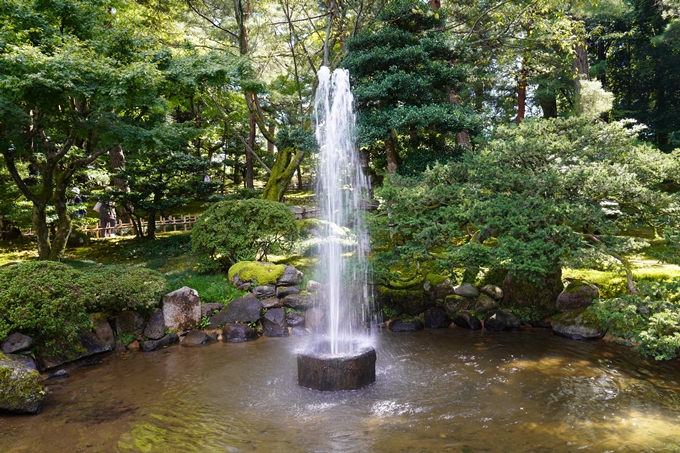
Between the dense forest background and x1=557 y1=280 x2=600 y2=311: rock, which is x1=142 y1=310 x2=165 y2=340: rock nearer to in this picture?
the dense forest background

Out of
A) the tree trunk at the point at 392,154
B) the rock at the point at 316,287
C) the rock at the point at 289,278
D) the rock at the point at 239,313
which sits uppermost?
the tree trunk at the point at 392,154

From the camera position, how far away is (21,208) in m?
12.8

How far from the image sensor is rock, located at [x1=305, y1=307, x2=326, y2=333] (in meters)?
8.89

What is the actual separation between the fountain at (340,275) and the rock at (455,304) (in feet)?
5.47

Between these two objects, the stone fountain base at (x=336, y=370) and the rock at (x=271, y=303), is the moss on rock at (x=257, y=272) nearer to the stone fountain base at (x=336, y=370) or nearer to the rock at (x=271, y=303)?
the rock at (x=271, y=303)

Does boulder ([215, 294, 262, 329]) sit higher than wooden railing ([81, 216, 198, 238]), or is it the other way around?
wooden railing ([81, 216, 198, 238])

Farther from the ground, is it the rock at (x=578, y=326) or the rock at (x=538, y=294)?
the rock at (x=538, y=294)

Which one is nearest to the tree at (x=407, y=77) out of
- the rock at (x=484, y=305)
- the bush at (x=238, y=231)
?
the bush at (x=238, y=231)

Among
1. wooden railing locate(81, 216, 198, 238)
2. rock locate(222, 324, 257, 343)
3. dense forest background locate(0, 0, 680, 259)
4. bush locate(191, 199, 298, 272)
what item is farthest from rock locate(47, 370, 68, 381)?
wooden railing locate(81, 216, 198, 238)

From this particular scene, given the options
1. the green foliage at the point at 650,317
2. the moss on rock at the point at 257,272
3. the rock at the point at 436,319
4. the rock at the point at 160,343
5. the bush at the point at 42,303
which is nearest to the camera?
the green foliage at the point at 650,317

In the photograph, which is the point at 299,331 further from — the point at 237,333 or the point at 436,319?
the point at 436,319

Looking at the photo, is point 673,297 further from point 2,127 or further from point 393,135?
point 2,127

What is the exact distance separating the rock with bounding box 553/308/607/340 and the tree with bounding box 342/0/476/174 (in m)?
4.64

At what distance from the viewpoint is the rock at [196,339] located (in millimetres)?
8041
